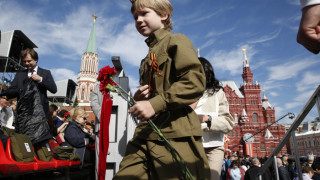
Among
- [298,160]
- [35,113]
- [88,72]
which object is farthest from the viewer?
[88,72]

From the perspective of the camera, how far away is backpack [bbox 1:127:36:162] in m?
2.46

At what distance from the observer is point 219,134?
2498 millimetres

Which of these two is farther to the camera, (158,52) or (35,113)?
(35,113)

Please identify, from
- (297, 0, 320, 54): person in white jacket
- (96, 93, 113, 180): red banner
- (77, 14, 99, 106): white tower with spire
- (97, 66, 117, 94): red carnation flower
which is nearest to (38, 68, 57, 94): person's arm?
(96, 93, 113, 180): red banner

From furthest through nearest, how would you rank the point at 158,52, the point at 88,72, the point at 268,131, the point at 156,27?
the point at 88,72 → the point at 268,131 → the point at 156,27 → the point at 158,52

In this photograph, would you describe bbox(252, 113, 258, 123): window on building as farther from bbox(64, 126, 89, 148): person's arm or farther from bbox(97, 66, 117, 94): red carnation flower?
bbox(97, 66, 117, 94): red carnation flower

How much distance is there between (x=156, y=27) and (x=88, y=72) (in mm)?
59778

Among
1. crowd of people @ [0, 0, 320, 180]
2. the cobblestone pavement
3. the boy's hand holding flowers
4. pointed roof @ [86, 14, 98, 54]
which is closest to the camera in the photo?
crowd of people @ [0, 0, 320, 180]

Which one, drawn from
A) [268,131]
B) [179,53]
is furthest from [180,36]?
[268,131]

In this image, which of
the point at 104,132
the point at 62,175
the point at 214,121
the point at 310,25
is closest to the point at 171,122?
the point at 310,25

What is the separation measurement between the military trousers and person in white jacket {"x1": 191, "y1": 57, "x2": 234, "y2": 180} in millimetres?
992

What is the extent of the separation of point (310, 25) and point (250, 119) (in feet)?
170

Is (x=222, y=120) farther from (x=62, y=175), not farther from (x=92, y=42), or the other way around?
(x=92, y=42)

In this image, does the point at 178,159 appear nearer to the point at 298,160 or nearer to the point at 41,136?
the point at 298,160
